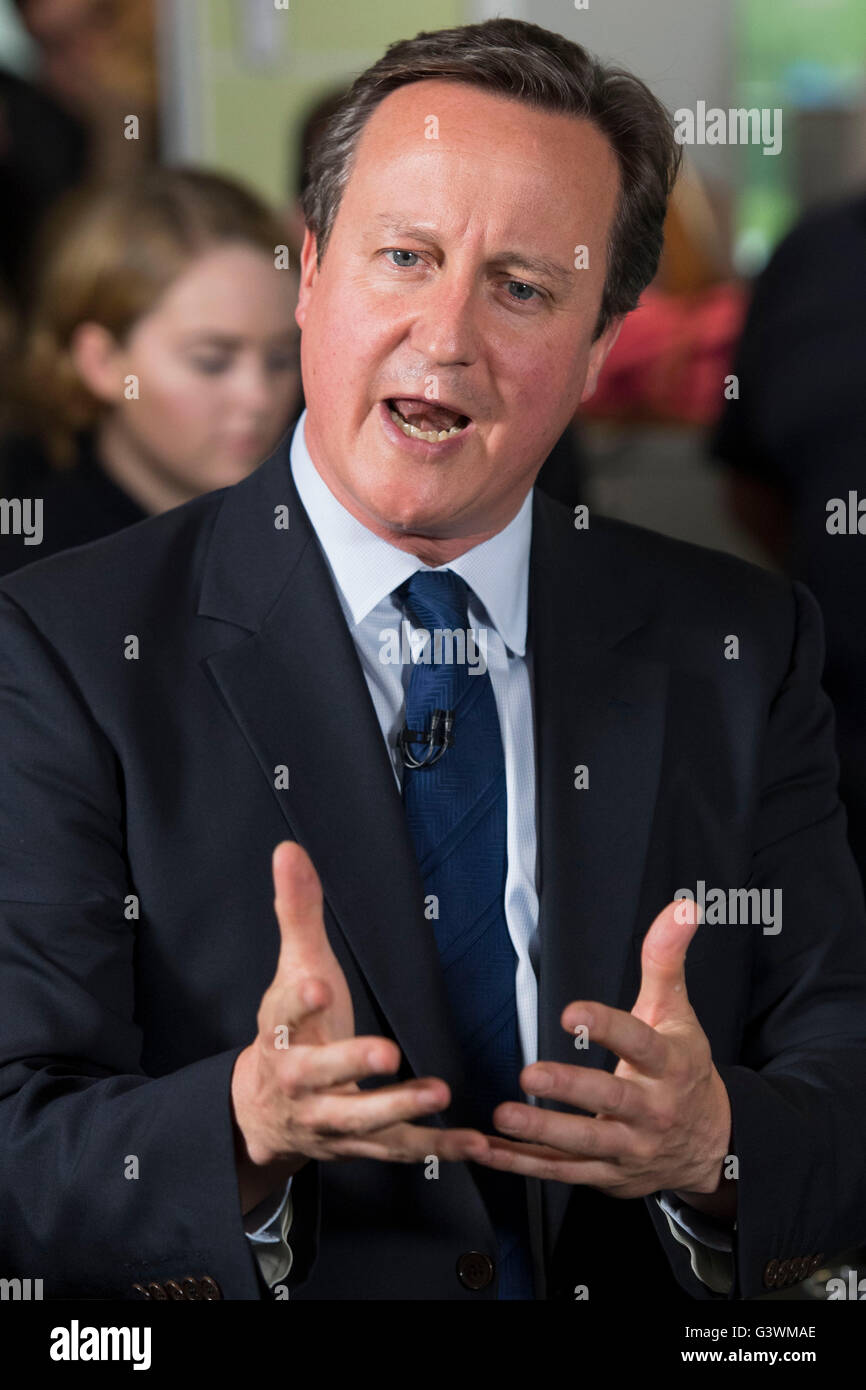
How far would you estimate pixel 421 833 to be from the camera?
1.13m

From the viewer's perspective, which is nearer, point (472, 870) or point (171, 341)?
point (472, 870)

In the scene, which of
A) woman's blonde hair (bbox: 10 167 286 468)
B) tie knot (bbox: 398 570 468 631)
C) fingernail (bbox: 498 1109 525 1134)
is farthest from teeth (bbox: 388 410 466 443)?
woman's blonde hair (bbox: 10 167 286 468)

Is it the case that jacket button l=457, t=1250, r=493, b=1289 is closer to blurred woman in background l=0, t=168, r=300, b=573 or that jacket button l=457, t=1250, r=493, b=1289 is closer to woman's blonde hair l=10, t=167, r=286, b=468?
blurred woman in background l=0, t=168, r=300, b=573

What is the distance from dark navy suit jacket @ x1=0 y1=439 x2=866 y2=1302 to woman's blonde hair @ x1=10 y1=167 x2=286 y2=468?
0.93 m

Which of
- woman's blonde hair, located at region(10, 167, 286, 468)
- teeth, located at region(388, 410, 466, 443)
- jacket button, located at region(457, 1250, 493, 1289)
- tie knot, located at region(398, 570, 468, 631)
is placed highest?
woman's blonde hair, located at region(10, 167, 286, 468)

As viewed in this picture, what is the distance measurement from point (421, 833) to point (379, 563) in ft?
0.62

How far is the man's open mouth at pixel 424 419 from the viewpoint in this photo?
44.2 inches

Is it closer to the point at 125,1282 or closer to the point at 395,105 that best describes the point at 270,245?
the point at 395,105

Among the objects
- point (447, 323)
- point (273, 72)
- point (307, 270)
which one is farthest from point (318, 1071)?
point (273, 72)

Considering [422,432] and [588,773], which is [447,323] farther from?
[588,773]

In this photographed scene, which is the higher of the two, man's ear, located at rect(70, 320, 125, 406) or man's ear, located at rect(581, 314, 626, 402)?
man's ear, located at rect(70, 320, 125, 406)

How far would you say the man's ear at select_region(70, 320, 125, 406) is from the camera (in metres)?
2.09

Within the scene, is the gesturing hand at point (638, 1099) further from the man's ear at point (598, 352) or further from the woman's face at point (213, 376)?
the woman's face at point (213, 376)

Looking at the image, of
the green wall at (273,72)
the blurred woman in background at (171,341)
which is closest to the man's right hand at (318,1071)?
the blurred woman in background at (171,341)
